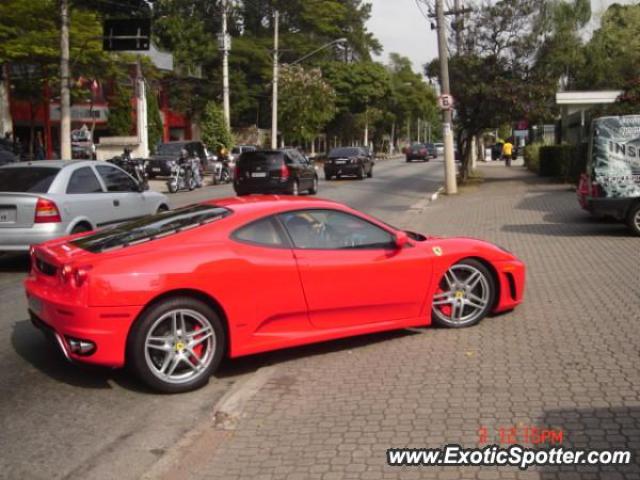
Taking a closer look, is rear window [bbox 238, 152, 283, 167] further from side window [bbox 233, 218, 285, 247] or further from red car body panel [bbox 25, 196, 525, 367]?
side window [bbox 233, 218, 285, 247]

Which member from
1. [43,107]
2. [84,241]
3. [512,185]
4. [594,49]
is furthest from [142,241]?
[594,49]

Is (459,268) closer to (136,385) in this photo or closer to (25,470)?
(136,385)

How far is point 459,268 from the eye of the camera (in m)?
6.70

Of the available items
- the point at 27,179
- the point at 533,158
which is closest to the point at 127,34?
the point at 27,179

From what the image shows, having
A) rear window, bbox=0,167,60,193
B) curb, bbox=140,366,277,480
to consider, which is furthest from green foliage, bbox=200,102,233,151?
curb, bbox=140,366,277,480

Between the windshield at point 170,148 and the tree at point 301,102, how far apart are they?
18.7 m

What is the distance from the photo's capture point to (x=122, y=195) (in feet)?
36.4

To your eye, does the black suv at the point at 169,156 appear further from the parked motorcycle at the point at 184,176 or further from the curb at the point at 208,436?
the curb at the point at 208,436

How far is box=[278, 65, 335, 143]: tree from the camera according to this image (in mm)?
52062

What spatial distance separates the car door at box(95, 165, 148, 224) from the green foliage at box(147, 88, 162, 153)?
106ft

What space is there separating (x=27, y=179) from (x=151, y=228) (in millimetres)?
4989

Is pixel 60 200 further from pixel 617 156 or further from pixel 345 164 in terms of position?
pixel 345 164

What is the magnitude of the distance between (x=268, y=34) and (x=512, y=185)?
1803 inches

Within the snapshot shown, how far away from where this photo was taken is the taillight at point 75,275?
16.7ft
